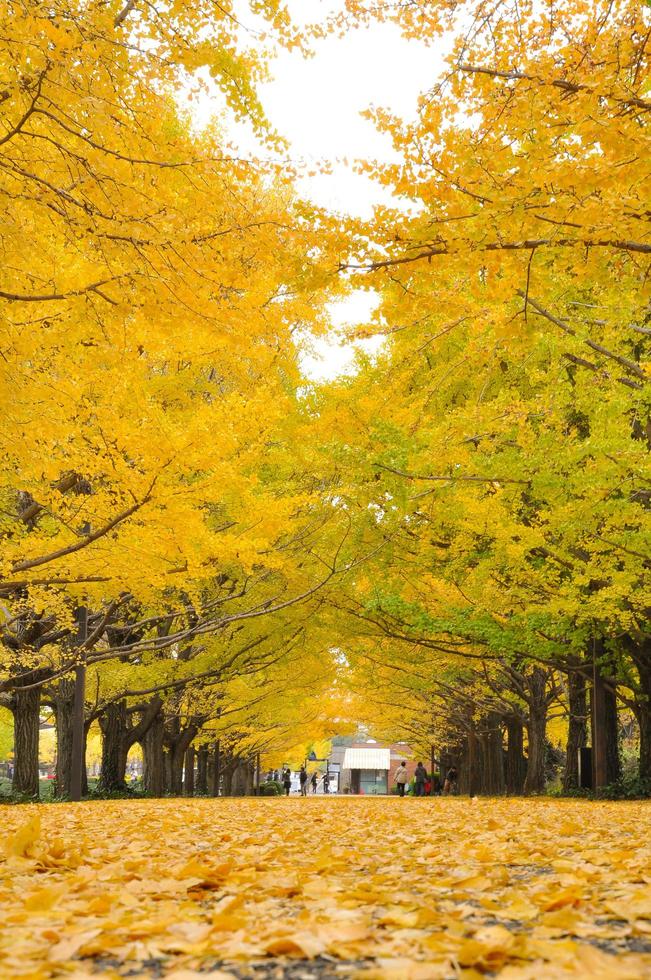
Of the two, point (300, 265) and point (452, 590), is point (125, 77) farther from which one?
point (452, 590)

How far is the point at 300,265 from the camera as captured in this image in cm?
557

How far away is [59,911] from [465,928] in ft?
4.00

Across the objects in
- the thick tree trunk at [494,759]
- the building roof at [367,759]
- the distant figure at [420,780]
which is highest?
the thick tree trunk at [494,759]

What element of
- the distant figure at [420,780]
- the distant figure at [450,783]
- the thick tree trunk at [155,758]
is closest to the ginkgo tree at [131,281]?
the thick tree trunk at [155,758]

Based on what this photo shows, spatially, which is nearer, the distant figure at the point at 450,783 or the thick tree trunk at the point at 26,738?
the thick tree trunk at the point at 26,738

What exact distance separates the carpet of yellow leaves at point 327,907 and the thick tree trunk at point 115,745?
1398 centimetres

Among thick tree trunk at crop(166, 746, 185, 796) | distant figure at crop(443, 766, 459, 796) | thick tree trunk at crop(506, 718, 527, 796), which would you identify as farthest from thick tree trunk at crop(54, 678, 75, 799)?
distant figure at crop(443, 766, 459, 796)

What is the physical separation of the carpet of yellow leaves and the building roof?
7364cm

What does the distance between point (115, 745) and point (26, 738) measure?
3.91 metres

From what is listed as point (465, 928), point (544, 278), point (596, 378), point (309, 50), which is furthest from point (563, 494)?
point (465, 928)

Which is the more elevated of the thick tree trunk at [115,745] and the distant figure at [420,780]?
the thick tree trunk at [115,745]

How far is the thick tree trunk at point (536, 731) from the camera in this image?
63.0ft

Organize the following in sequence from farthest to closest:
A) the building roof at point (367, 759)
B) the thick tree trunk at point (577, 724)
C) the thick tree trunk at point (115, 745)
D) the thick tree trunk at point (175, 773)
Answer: the building roof at point (367, 759) → the thick tree trunk at point (175, 773) → the thick tree trunk at point (115, 745) → the thick tree trunk at point (577, 724)

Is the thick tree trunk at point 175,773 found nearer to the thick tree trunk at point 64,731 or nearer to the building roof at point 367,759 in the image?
the thick tree trunk at point 64,731
